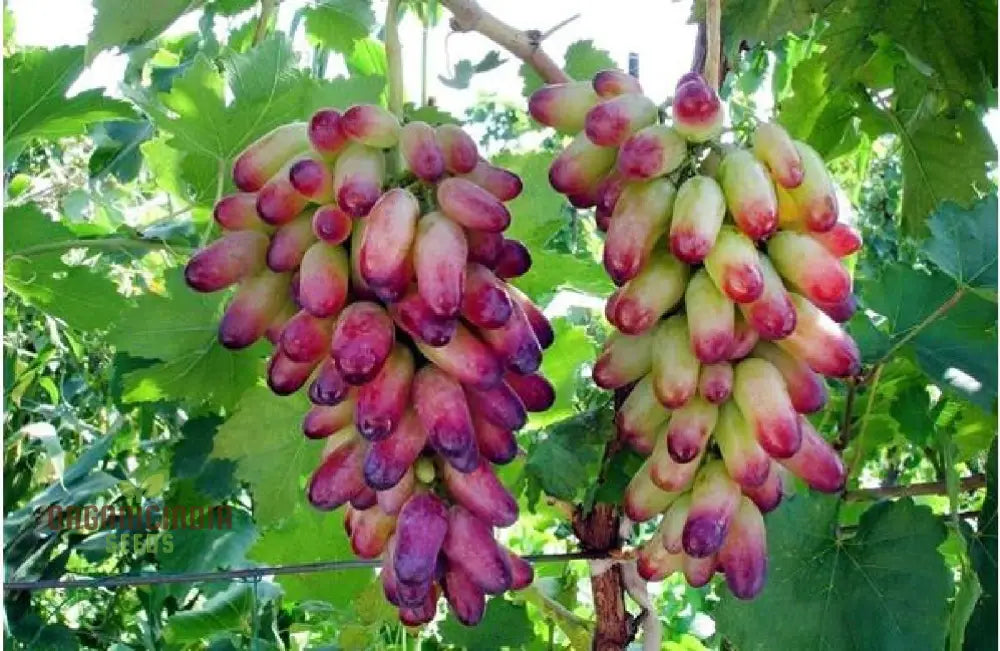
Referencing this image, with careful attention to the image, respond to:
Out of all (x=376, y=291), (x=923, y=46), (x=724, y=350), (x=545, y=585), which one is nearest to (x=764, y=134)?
(x=724, y=350)

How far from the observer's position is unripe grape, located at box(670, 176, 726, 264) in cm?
59

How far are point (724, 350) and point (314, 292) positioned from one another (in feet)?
0.68

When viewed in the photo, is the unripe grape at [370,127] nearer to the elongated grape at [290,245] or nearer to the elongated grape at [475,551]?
the elongated grape at [290,245]

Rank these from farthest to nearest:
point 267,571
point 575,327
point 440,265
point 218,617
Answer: point 218,617 < point 575,327 < point 267,571 < point 440,265

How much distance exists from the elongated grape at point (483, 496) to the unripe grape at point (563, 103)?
0.67 ft

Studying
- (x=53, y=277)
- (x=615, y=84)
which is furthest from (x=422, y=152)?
(x=53, y=277)

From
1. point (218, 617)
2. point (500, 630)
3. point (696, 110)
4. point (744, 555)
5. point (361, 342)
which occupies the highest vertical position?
point (696, 110)

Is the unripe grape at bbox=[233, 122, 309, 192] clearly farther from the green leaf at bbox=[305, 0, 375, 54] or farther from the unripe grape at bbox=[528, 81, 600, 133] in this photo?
the green leaf at bbox=[305, 0, 375, 54]

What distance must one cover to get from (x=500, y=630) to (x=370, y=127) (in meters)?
0.68

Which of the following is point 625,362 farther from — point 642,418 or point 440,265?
point 440,265

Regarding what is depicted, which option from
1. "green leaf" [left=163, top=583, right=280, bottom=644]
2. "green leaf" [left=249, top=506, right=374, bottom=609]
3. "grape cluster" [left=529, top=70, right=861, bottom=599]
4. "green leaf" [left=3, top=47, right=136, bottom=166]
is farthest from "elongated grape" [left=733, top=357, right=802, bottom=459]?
"green leaf" [left=163, top=583, right=280, bottom=644]

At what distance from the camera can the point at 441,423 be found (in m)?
0.58

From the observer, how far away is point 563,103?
68cm

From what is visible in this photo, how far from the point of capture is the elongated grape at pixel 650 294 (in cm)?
62
